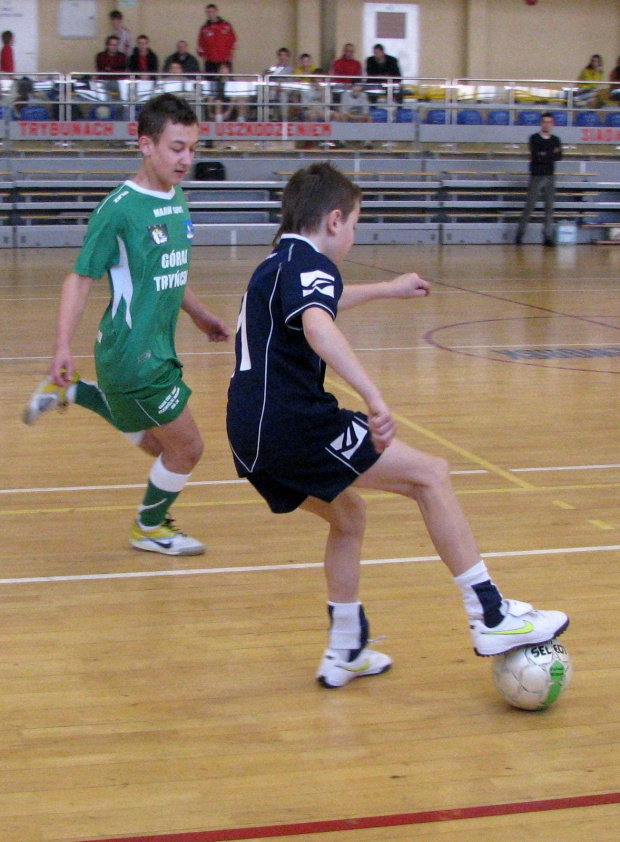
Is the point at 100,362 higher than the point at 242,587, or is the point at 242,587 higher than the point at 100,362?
the point at 100,362

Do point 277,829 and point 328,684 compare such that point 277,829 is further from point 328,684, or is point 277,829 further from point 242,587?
point 242,587

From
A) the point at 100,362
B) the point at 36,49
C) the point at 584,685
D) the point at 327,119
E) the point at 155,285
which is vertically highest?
the point at 36,49

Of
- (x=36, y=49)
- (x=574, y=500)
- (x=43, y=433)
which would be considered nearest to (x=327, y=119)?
(x=36, y=49)

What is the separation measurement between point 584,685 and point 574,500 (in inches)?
76.3

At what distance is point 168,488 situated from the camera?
432cm

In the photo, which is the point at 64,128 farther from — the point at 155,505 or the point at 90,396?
the point at 155,505

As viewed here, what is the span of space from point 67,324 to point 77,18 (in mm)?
19730

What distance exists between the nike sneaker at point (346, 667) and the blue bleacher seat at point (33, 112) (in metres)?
16.8

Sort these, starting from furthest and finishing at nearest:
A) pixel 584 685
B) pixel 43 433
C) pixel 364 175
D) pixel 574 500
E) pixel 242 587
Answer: pixel 364 175
pixel 43 433
pixel 574 500
pixel 242 587
pixel 584 685

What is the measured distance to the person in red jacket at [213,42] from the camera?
20.1 m

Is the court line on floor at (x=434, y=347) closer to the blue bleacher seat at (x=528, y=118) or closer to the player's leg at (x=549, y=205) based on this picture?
the player's leg at (x=549, y=205)

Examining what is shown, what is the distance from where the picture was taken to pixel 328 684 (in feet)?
10.3

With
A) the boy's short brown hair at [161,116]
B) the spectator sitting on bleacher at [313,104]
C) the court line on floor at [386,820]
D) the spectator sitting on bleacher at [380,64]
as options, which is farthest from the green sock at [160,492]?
the spectator sitting on bleacher at [380,64]

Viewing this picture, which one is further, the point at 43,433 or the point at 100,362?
the point at 43,433
